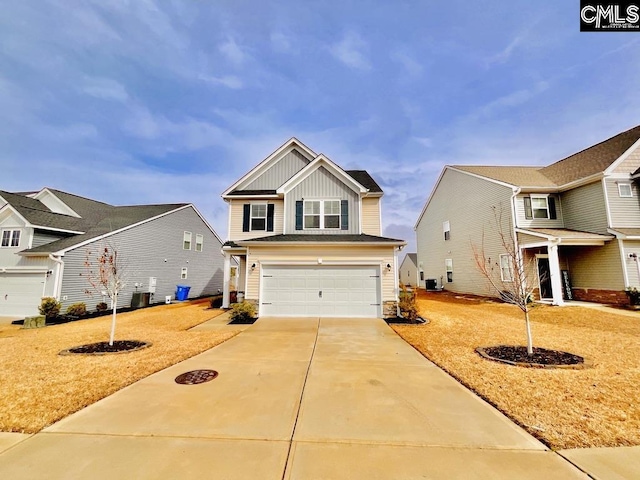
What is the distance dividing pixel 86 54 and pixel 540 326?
871 inches

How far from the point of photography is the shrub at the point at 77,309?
13.6m

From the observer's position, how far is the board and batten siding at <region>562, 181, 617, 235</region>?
1515cm

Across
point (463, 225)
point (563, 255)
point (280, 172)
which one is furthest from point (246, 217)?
point (563, 255)

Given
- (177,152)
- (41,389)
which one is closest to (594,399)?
(41,389)

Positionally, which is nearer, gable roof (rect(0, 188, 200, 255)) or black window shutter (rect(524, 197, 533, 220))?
gable roof (rect(0, 188, 200, 255))

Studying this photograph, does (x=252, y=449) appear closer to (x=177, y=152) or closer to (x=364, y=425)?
(x=364, y=425)

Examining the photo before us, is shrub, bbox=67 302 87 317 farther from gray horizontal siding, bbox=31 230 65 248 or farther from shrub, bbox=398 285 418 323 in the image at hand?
shrub, bbox=398 285 418 323

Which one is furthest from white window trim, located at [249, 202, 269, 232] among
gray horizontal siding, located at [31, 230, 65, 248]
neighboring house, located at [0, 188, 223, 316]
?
gray horizontal siding, located at [31, 230, 65, 248]

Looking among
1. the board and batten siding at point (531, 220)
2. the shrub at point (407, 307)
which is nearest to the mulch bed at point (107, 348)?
the shrub at point (407, 307)

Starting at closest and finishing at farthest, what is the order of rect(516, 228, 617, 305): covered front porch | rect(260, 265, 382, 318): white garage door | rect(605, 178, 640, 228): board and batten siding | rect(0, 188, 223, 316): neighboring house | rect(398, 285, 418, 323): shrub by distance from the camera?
rect(398, 285, 418, 323): shrub < rect(260, 265, 382, 318): white garage door < rect(516, 228, 617, 305): covered front porch < rect(0, 188, 223, 316): neighboring house < rect(605, 178, 640, 228): board and batten siding

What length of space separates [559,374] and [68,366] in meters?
10.4

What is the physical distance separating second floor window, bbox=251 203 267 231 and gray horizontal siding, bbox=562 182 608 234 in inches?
728

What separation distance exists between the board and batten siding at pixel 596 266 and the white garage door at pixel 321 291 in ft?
42.3

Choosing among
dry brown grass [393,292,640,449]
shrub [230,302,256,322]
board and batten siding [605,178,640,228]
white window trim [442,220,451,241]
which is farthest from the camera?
white window trim [442,220,451,241]
